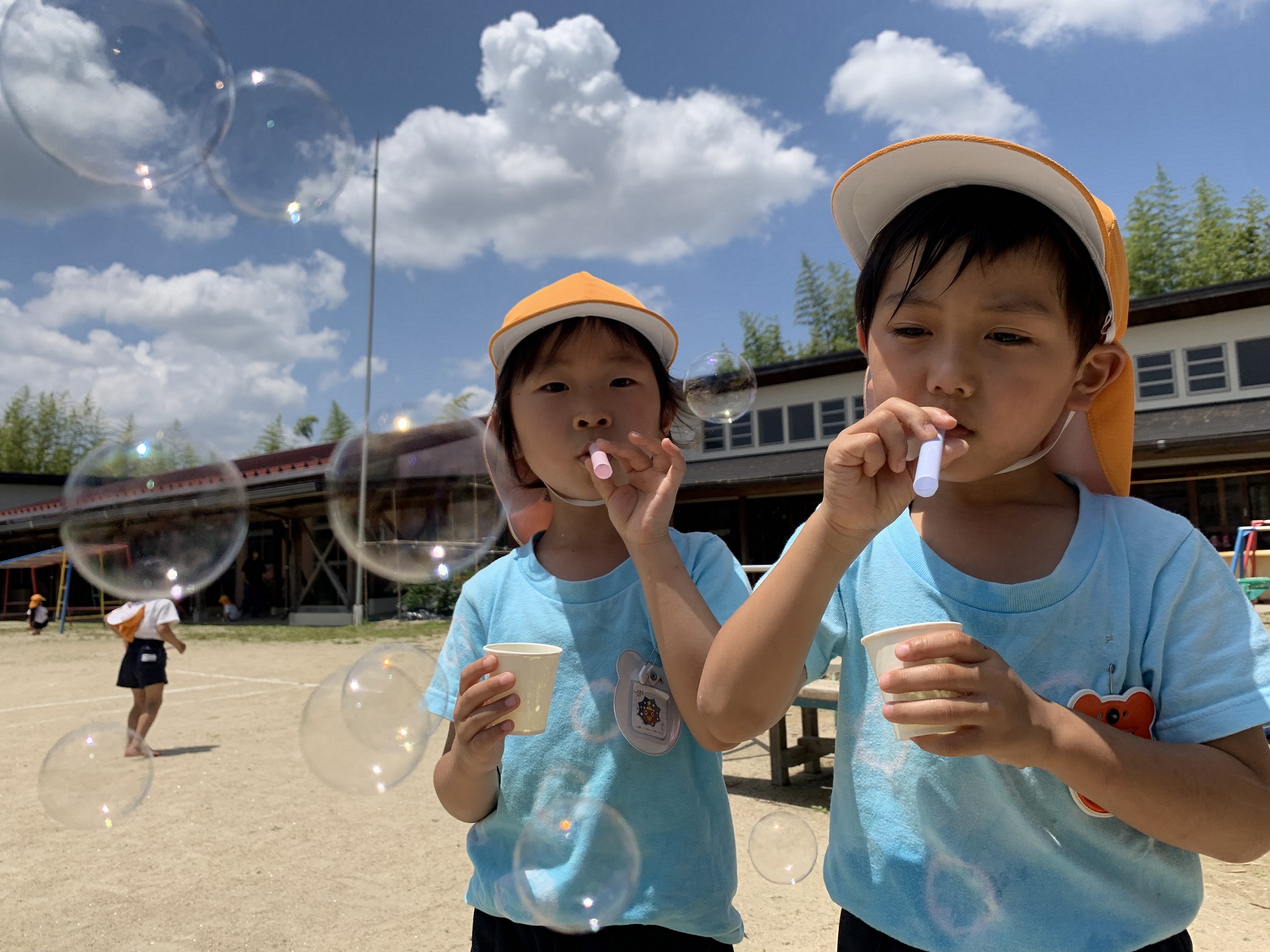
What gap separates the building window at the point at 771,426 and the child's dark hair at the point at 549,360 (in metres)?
16.1

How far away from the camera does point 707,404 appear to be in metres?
4.11

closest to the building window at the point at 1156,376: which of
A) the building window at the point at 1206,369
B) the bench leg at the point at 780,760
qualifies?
the building window at the point at 1206,369

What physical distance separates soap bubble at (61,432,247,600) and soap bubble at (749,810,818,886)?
3409 millimetres

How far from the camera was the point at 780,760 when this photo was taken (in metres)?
5.05

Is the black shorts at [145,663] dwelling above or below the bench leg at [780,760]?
above

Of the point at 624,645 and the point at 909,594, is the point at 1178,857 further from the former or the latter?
the point at 624,645

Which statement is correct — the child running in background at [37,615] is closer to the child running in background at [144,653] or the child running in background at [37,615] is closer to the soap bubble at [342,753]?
the child running in background at [144,653]

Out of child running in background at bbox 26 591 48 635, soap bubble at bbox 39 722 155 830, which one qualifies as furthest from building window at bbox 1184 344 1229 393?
child running in background at bbox 26 591 48 635

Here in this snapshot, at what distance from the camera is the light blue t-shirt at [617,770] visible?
137 cm

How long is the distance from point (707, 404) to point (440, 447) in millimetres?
1391

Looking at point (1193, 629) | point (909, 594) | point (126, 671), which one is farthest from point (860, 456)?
point (126, 671)

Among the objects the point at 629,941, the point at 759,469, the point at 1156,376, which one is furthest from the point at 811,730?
the point at 1156,376

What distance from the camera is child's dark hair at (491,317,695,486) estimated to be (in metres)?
1.61

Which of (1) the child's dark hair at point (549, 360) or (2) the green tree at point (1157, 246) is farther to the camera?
(2) the green tree at point (1157, 246)
